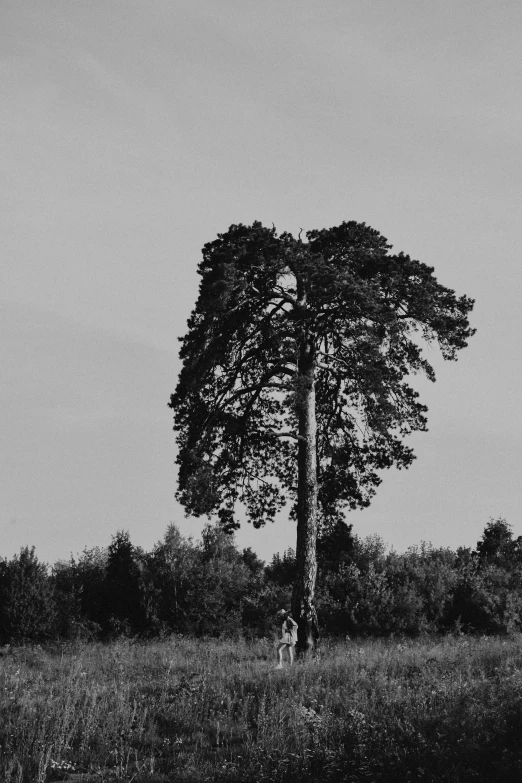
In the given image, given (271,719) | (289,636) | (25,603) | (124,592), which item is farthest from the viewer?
Answer: (124,592)

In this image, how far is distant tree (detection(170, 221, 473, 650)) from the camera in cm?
2081

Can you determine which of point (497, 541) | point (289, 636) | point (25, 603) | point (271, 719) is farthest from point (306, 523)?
point (497, 541)

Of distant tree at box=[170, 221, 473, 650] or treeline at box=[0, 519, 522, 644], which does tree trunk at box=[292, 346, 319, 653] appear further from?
treeline at box=[0, 519, 522, 644]

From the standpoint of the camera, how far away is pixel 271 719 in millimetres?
12562

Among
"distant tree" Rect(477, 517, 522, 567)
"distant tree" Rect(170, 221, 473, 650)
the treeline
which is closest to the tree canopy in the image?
"distant tree" Rect(170, 221, 473, 650)

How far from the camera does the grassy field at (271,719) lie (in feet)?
34.3

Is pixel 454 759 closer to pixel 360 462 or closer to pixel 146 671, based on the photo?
pixel 146 671

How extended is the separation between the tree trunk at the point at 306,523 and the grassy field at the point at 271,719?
7.34ft

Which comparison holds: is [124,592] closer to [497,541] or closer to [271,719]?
[271,719]

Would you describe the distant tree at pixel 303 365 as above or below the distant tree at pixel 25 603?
above

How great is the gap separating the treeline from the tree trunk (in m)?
9.10

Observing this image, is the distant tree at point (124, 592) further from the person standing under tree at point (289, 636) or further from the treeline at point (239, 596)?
the person standing under tree at point (289, 636)

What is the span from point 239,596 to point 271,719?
74.8 ft

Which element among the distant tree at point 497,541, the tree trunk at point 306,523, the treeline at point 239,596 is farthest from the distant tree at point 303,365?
the distant tree at point 497,541
